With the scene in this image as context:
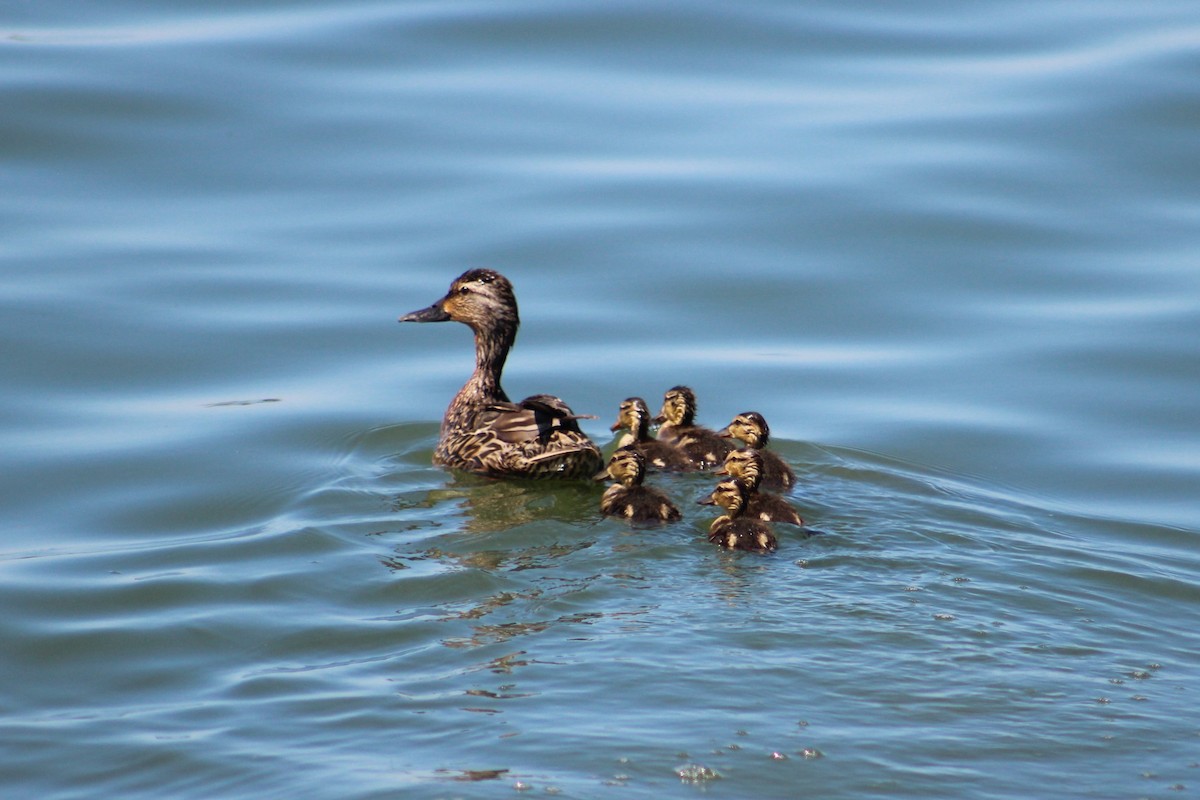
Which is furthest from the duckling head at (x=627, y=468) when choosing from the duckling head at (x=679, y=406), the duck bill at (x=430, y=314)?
the duck bill at (x=430, y=314)

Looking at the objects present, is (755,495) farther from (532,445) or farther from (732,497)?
(532,445)

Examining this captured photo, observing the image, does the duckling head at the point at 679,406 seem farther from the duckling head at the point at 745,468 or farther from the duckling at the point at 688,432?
the duckling head at the point at 745,468

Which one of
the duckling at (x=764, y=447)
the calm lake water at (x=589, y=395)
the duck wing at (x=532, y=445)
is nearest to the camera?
the calm lake water at (x=589, y=395)

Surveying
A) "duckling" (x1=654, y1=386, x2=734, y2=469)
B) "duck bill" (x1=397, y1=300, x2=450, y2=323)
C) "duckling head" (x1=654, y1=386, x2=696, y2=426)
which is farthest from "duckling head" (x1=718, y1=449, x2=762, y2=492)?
"duck bill" (x1=397, y1=300, x2=450, y2=323)

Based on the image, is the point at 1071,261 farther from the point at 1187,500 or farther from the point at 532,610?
the point at 532,610

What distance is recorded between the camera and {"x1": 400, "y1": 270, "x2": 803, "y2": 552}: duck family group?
7.36 m

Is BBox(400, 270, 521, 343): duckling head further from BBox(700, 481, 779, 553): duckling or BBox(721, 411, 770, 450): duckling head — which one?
BBox(700, 481, 779, 553): duckling

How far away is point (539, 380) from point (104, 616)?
3.81m

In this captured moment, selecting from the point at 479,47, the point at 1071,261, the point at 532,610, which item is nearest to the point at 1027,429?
the point at 1071,261

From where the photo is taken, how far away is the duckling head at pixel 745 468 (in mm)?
7387

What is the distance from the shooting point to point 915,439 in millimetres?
8844

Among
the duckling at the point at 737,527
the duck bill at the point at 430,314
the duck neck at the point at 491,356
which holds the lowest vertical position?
the duckling at the point at 737,527

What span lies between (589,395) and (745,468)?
7.26 ft

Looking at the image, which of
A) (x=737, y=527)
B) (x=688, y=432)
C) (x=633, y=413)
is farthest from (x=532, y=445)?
(x=737, y=527)
